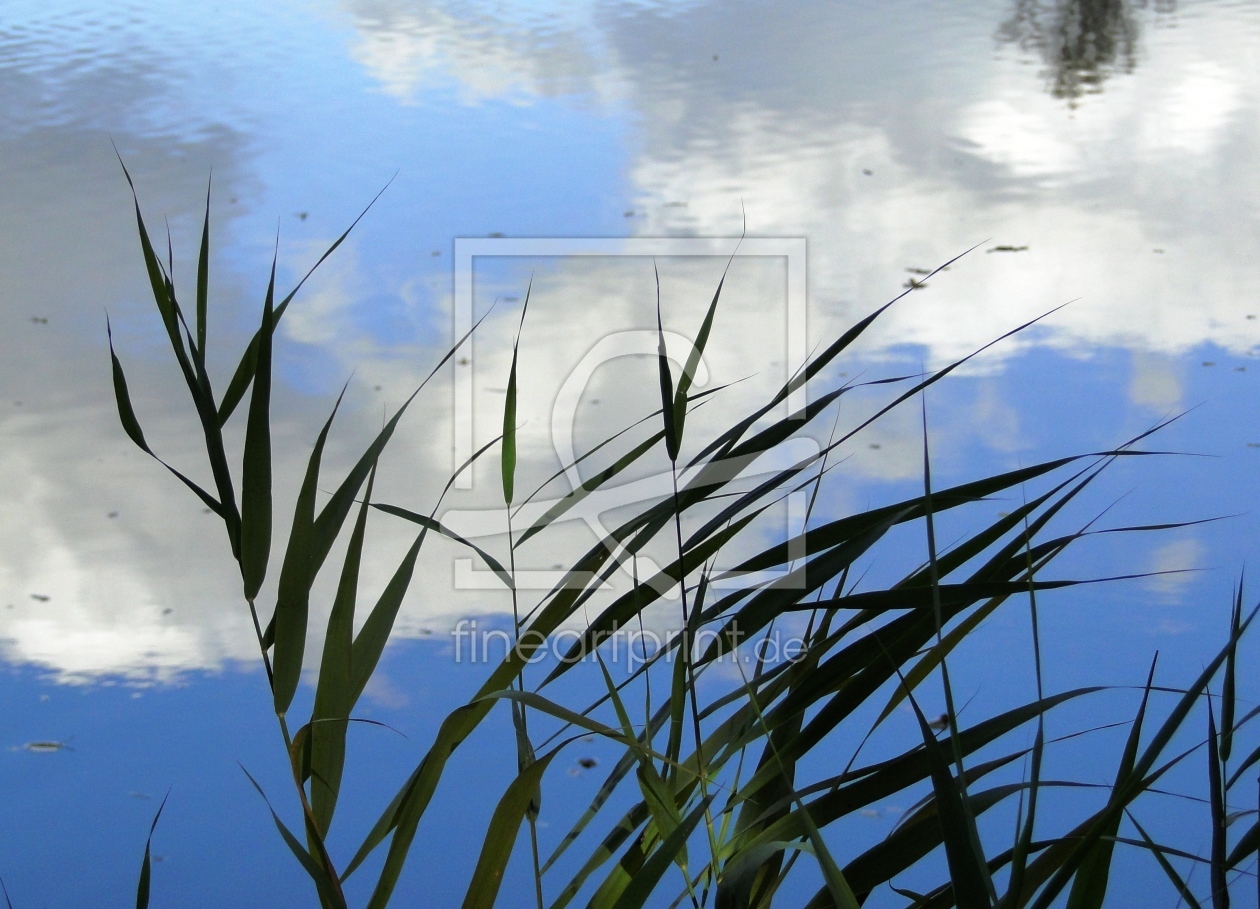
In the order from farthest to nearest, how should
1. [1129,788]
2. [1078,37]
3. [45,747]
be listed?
1. [1078,37]
2. [45,747]
3. [1129,788]

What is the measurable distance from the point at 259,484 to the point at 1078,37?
386 cm

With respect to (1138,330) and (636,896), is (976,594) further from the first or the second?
(1138,330)

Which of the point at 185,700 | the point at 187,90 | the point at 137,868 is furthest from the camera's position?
the point at 187,90

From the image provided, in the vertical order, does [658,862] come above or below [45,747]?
above

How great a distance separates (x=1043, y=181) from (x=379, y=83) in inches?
79.4

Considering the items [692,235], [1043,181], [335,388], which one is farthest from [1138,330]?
[335,388]

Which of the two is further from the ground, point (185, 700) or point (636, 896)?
point (636, 896)

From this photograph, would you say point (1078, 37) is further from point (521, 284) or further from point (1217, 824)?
point (1217, 824)

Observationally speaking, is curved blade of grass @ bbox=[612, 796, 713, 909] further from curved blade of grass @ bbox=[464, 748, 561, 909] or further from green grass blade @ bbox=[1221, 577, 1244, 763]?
green grass blade @ bbox=[1221, 577, 1244, 763]

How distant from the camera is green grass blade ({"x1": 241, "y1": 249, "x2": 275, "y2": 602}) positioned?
0.75m

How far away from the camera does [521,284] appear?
2.80 m

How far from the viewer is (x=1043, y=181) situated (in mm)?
3076
